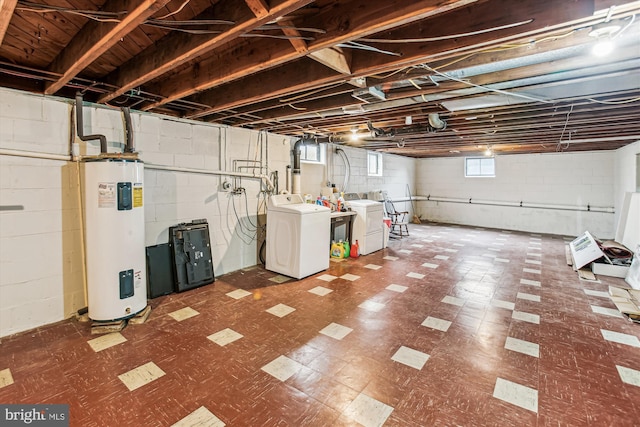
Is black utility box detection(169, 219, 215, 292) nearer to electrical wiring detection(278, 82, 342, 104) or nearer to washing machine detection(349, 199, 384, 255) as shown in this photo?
electrical wiring detection(278, 82, 342, 104)

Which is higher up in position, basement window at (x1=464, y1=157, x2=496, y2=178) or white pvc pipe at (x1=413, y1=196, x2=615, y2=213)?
basement window at (x1=464, y1=157, x2=496, y2=178)

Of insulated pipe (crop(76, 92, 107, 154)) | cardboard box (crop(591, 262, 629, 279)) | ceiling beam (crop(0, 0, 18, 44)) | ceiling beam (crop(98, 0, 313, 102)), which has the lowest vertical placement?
cardboard box (crop(591, 262, 629, 279))

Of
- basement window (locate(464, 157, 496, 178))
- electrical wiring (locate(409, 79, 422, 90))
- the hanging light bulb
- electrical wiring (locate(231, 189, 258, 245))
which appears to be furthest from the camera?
basement window (locate(464, 157, 496, 178))

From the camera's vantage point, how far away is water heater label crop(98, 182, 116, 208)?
2.57 m

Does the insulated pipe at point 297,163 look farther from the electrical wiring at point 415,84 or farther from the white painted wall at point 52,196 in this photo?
the electrical wiring at point 415,84

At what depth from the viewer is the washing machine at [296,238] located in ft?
13.1

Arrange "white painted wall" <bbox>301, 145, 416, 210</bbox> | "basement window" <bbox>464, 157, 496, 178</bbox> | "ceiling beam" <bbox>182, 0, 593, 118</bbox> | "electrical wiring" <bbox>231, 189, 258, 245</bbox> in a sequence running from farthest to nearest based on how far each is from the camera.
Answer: "basement window" <bbox>464, 157, 496, 178</bbox>, "white painted wall" <bbox>301, 145, 416, 210</bbox>, "electrical wiring" <bbox>231, 189, 258, 245</bbox>, "ceiling beam" <bbox>182, 0, 593, 118</bbox>

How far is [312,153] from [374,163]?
8.77 ft

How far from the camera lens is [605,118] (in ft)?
12.0

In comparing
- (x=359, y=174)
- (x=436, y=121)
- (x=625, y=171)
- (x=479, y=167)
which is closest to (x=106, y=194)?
(x=436, y=121)

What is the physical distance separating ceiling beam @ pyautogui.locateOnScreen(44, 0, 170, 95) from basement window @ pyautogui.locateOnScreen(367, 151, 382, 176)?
6.35 meters

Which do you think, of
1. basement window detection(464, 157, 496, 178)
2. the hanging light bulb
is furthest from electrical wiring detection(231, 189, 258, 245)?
basement window detection(464, 157, 496, 178)

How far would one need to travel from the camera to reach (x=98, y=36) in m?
1.75

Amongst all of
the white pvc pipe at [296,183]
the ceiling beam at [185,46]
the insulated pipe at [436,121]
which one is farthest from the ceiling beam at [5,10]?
the white pvc pipe at [296,183]
